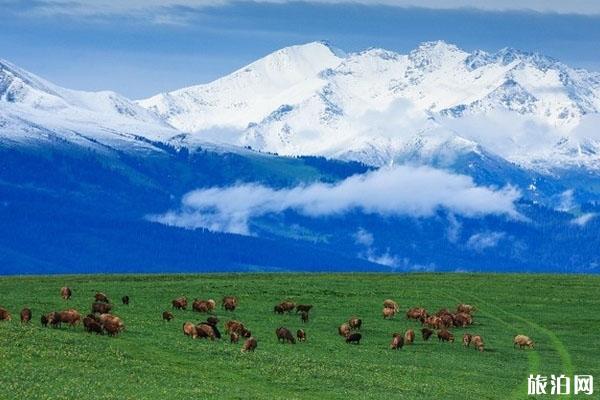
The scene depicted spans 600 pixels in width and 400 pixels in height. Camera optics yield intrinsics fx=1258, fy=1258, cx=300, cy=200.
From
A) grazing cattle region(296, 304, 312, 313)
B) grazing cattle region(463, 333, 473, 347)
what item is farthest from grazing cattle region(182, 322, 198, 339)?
grazing cattle region(296, 304, 312, 313)

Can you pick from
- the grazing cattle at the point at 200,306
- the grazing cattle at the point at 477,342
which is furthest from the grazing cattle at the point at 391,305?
the grazing cattle at the point at 477,342

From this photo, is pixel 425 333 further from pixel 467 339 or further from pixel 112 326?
pixel 112 326

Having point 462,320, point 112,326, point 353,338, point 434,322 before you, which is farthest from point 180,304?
point 112,326

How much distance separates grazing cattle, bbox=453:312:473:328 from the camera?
320 feet

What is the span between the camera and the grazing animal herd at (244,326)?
75.9m

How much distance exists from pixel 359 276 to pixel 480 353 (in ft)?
219

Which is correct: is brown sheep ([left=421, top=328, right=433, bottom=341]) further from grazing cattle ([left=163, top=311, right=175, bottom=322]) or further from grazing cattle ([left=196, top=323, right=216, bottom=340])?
grazing cattle ([left=163, top=311, right=175, bottom=322])

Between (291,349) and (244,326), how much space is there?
34.0 ft

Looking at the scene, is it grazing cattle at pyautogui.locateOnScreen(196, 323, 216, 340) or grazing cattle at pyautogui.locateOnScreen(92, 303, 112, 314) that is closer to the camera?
grazing cattle at pyautogui.locateOnScreen(196, 323, 216, 340)

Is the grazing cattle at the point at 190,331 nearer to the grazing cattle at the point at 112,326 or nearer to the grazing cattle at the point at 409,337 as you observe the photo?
the grazing cattle at the point at 112,326

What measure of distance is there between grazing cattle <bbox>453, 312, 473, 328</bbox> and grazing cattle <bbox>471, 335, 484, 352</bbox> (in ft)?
35.5

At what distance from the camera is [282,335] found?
267 ft

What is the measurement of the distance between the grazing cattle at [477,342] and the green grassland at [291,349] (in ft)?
2.20

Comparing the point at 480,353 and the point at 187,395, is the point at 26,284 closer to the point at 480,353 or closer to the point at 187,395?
the point at 480,353
